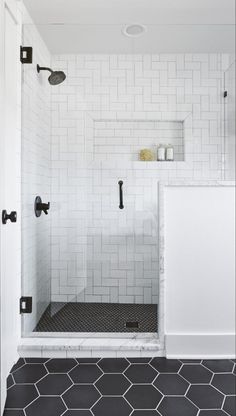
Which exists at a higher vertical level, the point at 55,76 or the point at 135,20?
the point at 135,20

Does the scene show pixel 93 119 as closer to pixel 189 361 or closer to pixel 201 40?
pixel 201 40

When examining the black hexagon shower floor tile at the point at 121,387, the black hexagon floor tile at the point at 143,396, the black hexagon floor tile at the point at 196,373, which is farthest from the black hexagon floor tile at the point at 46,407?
the black hexagon floor tile at the point at 196,373

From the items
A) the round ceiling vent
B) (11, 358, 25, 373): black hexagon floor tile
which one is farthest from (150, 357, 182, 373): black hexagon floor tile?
the round ceiling vent

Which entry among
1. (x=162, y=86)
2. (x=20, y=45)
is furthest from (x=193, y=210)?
(x=20, y=45)

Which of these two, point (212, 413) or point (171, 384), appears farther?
point (171, 384)

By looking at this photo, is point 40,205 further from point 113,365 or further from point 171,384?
point 171,384

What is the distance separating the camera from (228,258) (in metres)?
2.04

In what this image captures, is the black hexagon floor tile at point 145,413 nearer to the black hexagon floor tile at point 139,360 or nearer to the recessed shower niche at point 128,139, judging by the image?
the black hexagon floor tile at point 139,360

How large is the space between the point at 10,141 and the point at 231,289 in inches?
64.1

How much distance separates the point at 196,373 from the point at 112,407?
1.83ft

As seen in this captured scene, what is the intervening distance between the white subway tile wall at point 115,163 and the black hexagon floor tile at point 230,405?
0.69 meters

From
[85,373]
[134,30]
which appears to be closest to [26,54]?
[134,30]

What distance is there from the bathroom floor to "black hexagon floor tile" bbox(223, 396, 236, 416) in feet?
2.01

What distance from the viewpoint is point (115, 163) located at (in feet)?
6.92
